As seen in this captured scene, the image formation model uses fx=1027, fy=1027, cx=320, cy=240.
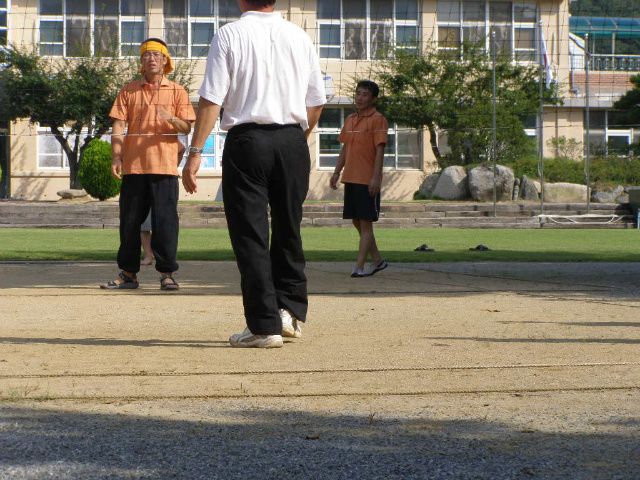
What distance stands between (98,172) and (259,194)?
81.2 ft

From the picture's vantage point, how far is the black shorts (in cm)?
962

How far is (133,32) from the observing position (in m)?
37.1

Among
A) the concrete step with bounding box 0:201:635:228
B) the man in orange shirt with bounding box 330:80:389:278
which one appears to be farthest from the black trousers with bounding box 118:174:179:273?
the concrete step with bounding box 0:201:635:228

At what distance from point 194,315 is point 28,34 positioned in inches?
1264

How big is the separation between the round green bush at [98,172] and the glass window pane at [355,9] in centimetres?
1237

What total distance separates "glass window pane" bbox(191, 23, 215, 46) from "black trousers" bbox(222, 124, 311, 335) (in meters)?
32.5

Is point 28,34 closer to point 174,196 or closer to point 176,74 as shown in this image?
point 176,74

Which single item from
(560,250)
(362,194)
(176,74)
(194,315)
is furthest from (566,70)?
(194,315)

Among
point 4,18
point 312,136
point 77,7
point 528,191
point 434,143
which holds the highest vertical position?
point 77,7

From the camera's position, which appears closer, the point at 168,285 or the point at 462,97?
the point at 168,285

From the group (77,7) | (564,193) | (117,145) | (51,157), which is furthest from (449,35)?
(117,145)

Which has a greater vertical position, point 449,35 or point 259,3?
point 449,35

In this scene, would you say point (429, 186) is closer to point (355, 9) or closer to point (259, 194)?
point (355, 9)

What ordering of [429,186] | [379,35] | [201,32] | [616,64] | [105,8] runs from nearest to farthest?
[429,186], [105,8], [201,32], [379,35], [616,64]
